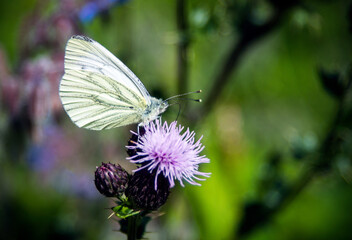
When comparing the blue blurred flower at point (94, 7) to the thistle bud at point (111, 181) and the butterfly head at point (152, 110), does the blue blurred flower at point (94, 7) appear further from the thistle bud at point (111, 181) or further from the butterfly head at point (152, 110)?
the thistle bud at point (111, 181)

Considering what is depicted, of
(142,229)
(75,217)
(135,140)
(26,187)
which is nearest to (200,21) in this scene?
(135,140)

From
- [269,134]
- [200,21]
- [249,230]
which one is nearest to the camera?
[200,21]

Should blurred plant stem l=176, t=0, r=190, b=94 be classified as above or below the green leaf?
above

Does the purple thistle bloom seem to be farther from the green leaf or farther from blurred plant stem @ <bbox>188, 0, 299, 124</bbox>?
blurred plant stem @ <bbox>188, 0, 299, 124</bbox>

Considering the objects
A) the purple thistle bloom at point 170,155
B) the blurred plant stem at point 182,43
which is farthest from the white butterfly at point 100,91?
the blurred plant stem at point 182,43

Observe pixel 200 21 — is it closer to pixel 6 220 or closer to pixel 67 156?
pixel 67 156

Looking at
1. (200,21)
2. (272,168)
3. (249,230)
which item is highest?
(200,21)

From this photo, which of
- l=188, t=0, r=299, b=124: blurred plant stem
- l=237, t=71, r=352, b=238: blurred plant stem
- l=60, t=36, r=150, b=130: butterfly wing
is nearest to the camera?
l=60, t=36, r=150, b=130: butterfly wing

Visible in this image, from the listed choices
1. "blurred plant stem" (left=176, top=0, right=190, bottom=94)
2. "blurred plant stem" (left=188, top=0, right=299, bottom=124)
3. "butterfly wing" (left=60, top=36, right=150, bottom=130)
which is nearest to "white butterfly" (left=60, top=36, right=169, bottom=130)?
"butterfly wing" (left=60, top=36, right=150, bottom=130)
